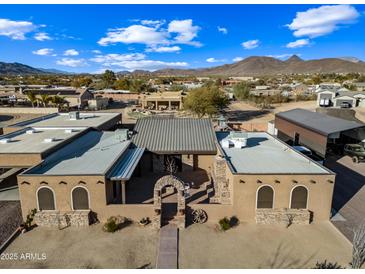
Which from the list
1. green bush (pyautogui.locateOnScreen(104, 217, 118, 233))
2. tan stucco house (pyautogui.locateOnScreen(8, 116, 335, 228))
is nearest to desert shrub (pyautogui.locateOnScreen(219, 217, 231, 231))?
tan stucco house (pyautogui.locateOnScreen(8, 116, 335, 228))

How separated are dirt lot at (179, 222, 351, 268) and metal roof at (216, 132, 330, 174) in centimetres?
327

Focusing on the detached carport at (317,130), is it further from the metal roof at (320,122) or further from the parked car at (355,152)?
the parked car at (355,152)

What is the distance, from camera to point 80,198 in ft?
51.0

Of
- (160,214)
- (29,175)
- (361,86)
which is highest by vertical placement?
(361,86)

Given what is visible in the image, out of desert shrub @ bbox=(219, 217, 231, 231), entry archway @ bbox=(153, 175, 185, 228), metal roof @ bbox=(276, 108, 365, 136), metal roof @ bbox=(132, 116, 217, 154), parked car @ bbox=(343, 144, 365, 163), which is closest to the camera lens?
desert shrub @ bbox=(219, 217, 231, 231)

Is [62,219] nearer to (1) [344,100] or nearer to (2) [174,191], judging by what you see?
(2) [174,191]

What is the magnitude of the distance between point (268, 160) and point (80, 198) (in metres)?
12.5

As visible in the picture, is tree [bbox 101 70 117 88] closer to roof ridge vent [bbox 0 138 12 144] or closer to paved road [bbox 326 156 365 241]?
roof ridge vent [bbox 0 138 12 144]

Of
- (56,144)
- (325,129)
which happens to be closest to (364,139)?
(325,129)

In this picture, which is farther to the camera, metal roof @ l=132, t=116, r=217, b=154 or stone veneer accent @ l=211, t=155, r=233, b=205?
metal roof @ l=132, t=116, r=217, b=154

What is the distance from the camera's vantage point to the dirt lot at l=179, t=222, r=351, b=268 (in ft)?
41.1

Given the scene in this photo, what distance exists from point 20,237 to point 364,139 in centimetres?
3283

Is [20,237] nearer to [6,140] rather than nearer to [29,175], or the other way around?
[29,175]

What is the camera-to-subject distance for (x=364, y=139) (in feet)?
96.2
